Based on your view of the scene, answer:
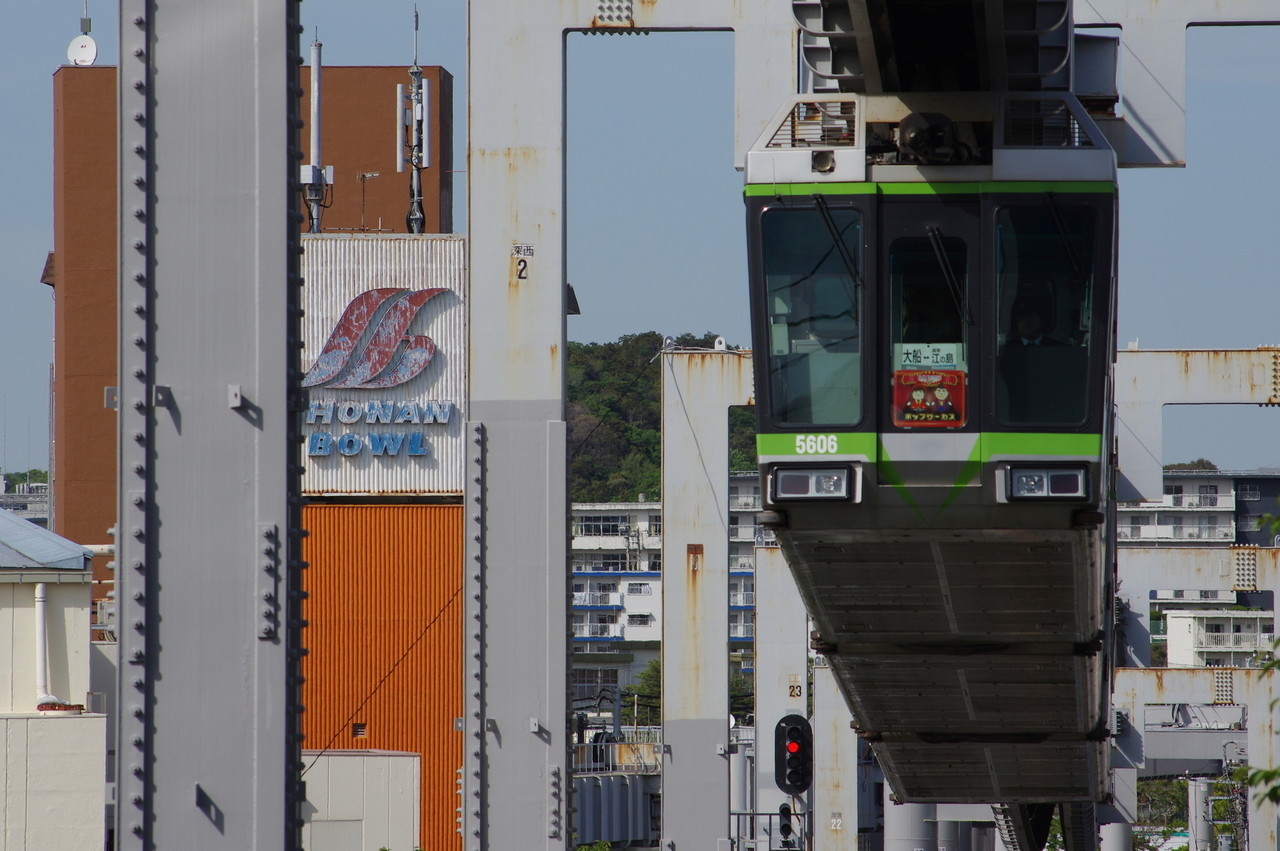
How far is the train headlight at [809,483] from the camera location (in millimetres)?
12305

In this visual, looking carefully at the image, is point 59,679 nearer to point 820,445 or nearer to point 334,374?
point 820,445

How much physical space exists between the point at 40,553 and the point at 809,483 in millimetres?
17527

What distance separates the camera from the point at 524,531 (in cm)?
1431

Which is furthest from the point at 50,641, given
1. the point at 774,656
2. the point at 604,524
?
the point at 604,524

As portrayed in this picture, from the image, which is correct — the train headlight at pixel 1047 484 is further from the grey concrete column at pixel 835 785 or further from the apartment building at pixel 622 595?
the apartment building at pixel 622 595

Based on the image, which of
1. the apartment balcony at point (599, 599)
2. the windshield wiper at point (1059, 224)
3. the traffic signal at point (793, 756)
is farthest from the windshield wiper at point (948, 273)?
the apartment balcony at point (599, 599)

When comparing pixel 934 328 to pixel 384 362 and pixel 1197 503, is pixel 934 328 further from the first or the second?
pixel 1197 503

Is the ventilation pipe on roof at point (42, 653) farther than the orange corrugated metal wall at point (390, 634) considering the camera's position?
No

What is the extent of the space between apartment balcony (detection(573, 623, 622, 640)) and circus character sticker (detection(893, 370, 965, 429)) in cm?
11256

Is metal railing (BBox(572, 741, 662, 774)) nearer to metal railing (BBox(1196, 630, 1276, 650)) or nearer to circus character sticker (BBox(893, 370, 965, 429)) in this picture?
circus character sticker (BBox(893, 370, 965, 429))

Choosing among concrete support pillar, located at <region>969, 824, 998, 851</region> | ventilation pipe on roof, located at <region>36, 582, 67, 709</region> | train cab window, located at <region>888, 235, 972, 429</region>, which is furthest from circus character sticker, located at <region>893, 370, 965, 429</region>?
concrete support pillar, located at <region>969, 824, 998, 851</region>

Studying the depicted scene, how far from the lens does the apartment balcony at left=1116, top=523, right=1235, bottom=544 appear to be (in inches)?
5379

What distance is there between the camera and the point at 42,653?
26078 millimetres

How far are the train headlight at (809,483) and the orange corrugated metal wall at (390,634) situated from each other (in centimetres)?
3497
